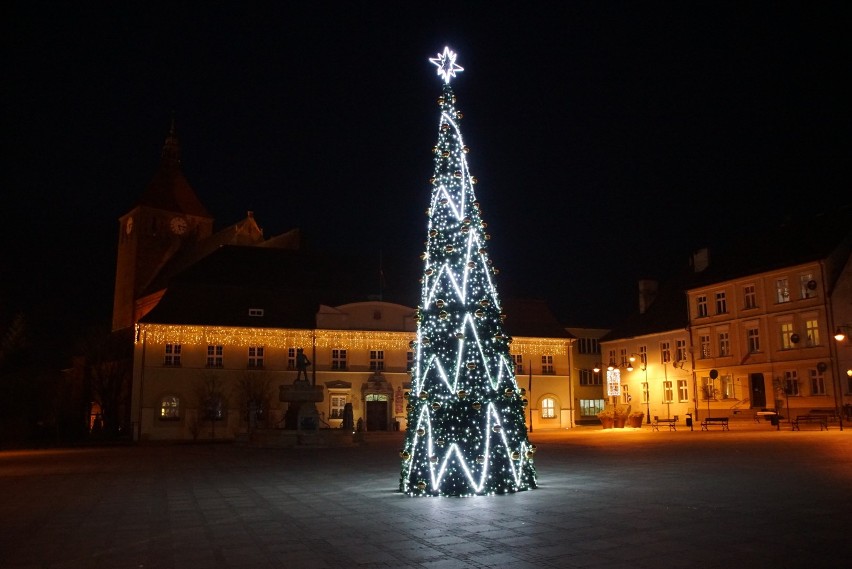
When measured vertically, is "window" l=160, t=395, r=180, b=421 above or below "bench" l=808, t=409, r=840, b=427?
above

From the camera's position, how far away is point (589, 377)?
6119cm

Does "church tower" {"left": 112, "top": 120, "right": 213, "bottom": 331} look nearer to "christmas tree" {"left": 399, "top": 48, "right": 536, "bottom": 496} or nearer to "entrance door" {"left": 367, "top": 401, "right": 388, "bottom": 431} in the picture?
"entrance door" {"left": 367, "top": 401, "right": 388, "bottom": 431}

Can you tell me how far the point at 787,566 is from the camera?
6.48 metres

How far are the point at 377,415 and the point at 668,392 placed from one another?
19.2 meters

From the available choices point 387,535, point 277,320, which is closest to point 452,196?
point 387,535

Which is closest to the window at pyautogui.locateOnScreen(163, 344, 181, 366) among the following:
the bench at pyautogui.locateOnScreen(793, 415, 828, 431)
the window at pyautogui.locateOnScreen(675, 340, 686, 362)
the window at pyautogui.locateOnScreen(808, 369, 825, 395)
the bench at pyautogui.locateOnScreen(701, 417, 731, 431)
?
the bench at pyautogui.locateOnScreen(701, 417, 731, 431)

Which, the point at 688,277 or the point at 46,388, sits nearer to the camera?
the point at 46,388

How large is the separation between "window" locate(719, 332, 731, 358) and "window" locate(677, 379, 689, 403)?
11.3 ft

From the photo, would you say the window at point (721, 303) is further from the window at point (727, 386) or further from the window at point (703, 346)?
the window at point (727, 386)

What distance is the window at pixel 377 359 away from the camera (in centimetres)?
4903

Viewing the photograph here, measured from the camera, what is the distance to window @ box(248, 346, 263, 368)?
46531 mm

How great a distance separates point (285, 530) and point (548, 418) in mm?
44650

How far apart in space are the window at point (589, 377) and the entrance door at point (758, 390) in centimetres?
1964

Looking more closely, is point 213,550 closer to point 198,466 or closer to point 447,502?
point 447,502
